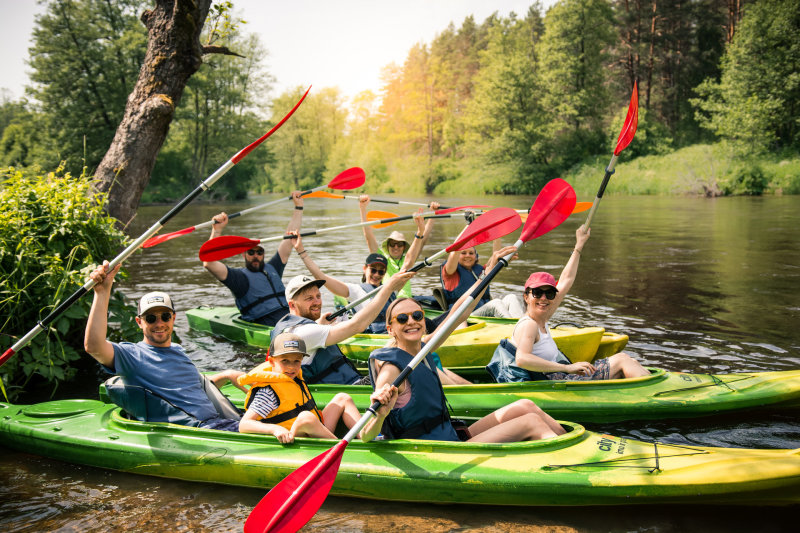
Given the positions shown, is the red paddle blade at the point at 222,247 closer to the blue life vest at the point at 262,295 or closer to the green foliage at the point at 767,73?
the blue life vest at the point at 262,295

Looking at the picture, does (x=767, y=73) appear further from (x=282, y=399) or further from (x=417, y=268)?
(x=282, y=399)

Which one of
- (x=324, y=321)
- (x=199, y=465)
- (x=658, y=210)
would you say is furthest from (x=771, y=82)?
(x=199, y=465)

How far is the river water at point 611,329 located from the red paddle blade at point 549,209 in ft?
5.39

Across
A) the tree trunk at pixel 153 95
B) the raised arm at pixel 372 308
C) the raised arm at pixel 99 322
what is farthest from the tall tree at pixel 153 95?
the raised arm at pixel 372 308

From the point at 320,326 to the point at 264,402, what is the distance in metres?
0.60

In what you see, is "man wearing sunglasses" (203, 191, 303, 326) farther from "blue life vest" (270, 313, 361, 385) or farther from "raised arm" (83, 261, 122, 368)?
"raised arm" (83, 261, 122, 368)

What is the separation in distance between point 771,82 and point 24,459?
30.6 metres

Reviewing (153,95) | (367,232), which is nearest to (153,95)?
(153,95)

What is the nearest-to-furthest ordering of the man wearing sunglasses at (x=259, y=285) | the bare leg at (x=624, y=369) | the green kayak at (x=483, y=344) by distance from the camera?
the bare leg at (x=624, y=369) < the green kayak at (x=483, y=344) < the man wearing sunglasses at (x=259, y=285)

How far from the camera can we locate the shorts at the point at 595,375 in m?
4.63

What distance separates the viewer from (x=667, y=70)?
120 ft

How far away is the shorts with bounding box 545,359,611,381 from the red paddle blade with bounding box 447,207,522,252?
48.1 inches

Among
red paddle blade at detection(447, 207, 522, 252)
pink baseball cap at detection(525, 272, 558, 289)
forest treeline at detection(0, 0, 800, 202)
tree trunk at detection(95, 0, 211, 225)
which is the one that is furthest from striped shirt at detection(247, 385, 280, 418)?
forest treeline at detection(0, 0, 800, 202)

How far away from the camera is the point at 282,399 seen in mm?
3605
